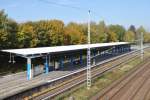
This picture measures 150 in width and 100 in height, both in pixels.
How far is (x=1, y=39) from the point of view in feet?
163

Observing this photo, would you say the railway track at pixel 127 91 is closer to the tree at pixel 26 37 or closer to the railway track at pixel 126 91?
the railway track at pixel 126 91

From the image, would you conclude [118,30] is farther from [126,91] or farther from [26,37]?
[126,91]

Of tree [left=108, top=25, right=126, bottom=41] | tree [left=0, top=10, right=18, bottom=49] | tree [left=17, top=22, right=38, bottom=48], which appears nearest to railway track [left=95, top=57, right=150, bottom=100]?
tree [left=0, top=10, right=18, bottom=49]

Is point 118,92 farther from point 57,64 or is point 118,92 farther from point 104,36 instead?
point 104,36

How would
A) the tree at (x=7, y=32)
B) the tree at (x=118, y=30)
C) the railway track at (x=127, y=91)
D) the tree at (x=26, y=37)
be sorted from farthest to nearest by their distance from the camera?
the tree at (x=118, y=30)
the tree at (x=26, y=37)
the tree at (x=7, y=32)
the railway track at (x=127, y=91)

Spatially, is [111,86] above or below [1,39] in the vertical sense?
below

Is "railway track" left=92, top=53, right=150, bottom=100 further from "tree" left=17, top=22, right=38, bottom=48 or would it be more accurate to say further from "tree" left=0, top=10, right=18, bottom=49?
"tree" left=17, top=22, right=38, bottom=48

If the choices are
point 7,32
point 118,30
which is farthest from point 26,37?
point 118,30

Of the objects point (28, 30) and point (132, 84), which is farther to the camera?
point (28, 30)

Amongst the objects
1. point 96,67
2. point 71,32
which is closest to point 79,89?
point 96,67

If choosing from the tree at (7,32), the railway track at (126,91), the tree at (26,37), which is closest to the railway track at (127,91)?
the railway track at (126,91)

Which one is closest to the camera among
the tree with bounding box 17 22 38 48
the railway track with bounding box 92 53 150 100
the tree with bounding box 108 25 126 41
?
the railway track with bounding box 92 53 150 100

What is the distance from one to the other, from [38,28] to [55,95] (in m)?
41.5

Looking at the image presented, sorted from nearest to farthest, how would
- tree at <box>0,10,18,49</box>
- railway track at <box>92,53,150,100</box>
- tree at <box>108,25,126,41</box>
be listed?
railway track at <box>92,53,150,100</box> < tree at <box>0,10,18,49</box> < tree at <box>108,25,126,41</box>
